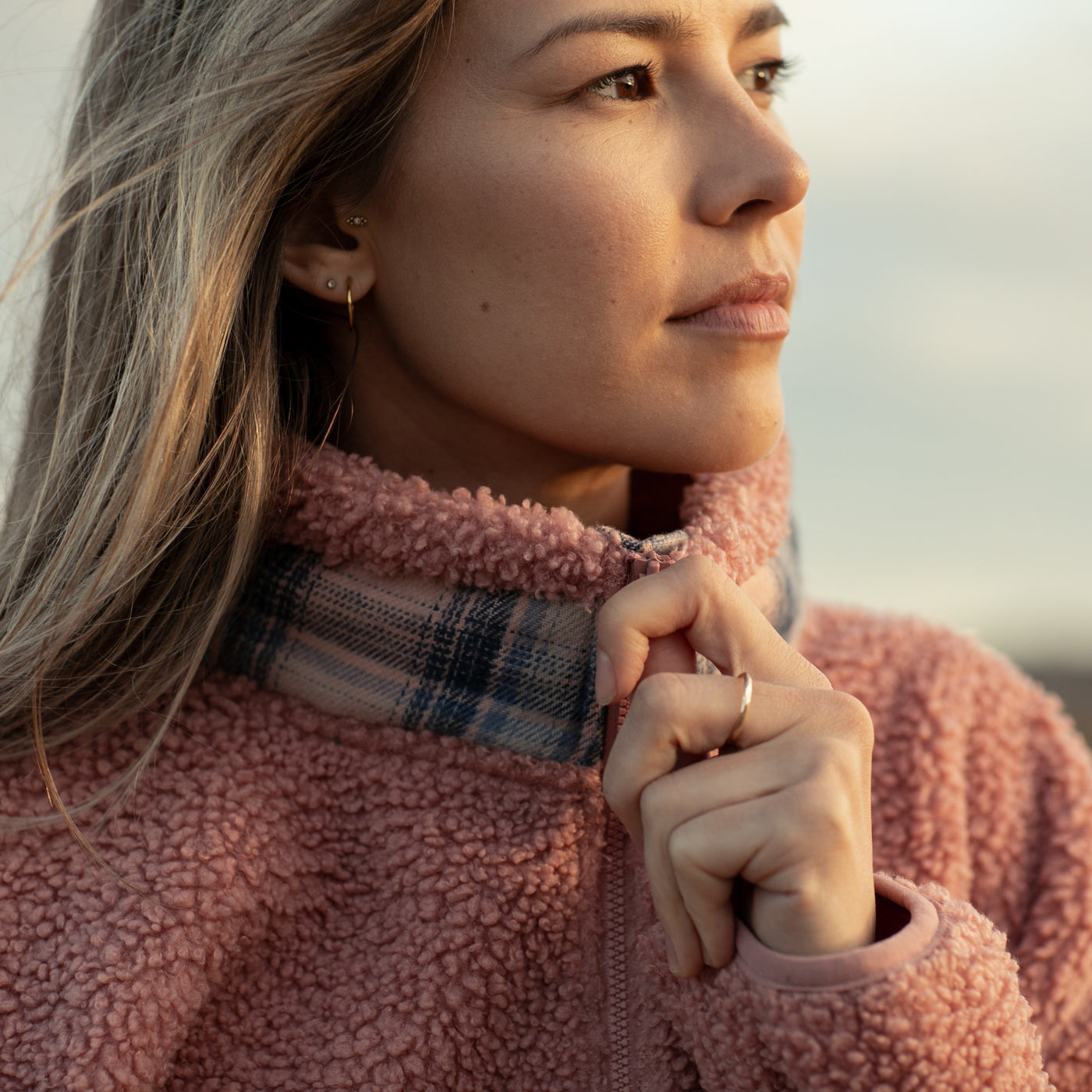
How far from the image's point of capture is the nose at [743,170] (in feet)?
4.05

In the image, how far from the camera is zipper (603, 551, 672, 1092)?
3.90 ft

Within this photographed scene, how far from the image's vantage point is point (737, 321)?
129 centimetres

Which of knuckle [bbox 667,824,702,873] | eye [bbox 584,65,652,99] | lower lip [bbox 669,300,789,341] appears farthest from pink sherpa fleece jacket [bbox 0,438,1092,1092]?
eye [bbox 584,65,652,99]

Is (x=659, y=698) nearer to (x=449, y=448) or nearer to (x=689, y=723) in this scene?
(x=689, y=723)

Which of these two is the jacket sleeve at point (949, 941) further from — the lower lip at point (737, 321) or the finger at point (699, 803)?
the lower lip at point (737, 321)

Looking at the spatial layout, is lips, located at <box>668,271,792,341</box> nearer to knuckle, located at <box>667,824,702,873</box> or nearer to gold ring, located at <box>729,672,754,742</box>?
gold ring, located at <box>729,672,754,742</box>

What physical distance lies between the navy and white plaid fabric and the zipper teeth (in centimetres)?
11

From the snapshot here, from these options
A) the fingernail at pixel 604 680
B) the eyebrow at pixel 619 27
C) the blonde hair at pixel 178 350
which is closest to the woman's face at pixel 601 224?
the eyebrow at pixel 619 27

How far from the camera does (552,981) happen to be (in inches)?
47.9

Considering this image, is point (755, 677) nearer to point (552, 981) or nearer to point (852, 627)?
point (552, 981)

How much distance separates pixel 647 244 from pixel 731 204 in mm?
105

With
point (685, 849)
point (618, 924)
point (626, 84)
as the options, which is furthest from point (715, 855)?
point (626, 84)

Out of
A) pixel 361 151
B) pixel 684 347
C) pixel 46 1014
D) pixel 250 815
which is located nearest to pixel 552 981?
pixel 250 815

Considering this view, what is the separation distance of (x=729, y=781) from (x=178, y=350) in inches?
30.3
